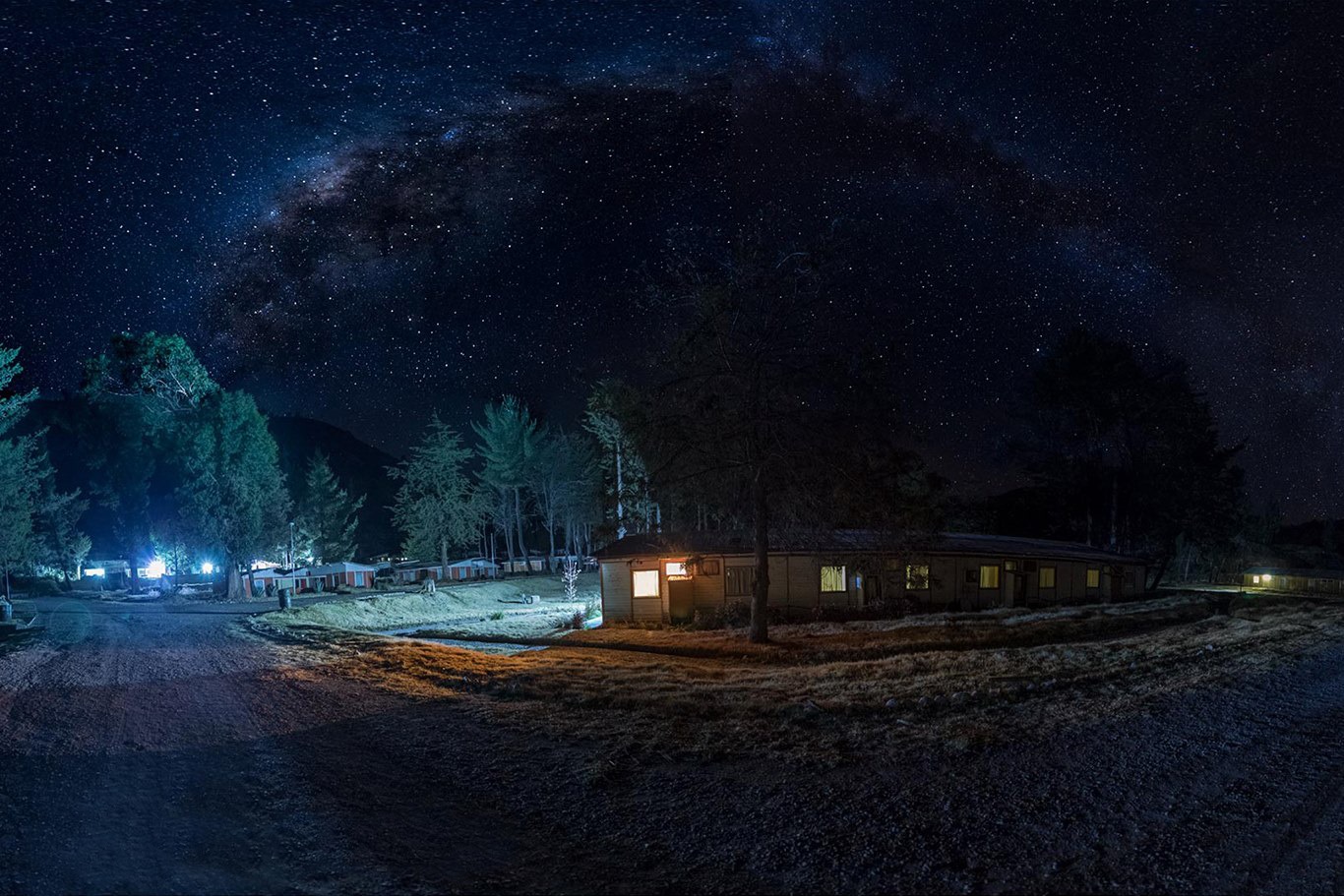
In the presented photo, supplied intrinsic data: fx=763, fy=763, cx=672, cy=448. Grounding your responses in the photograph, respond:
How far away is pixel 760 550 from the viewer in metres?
18.6

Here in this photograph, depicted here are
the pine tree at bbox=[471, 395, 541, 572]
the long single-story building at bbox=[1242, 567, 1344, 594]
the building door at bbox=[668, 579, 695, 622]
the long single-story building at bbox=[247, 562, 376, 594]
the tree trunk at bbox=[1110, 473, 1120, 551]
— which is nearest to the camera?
the building door at bbox=[668, 579, 695, 622]

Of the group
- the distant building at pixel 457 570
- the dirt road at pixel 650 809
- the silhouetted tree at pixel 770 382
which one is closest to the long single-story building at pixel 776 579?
the silhouetted tree at pixel 770 382

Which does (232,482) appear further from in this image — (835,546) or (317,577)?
(835,546)

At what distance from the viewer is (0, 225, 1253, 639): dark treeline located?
1739 centimetres

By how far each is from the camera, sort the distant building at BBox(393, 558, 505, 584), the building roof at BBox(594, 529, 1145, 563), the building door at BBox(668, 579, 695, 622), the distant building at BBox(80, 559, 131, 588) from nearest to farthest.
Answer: the building roof at BBox(594, 529, 1145, 563) → the building door at BBox(668, 579, 695, 622) → the distant building at BBox(393, 558, 505, 584) → the distant building at BBox(80, 559, 131, 588)

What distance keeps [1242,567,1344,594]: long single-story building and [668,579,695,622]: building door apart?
52407mm

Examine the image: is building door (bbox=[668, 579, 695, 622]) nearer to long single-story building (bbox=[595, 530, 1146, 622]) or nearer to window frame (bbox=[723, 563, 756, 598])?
long single-story building (bbox=[595, 530, 1146, 622])

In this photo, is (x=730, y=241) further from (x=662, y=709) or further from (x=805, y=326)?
(x=662, y=709)

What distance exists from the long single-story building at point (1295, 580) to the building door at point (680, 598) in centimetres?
5241

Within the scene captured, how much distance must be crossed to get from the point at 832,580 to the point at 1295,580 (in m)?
51.3

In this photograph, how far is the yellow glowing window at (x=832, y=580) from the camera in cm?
2591

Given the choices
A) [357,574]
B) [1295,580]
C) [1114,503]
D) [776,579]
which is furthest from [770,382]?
[1295,580]

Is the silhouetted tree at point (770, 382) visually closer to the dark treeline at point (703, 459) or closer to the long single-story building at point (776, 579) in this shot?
the dark treeline at point (703, 459)

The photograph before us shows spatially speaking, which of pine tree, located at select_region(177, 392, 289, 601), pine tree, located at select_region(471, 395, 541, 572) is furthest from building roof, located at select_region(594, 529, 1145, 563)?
pine tree, located at select_region(471, 395, 541, 572)
